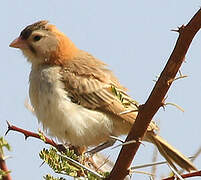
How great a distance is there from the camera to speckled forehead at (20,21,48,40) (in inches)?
238

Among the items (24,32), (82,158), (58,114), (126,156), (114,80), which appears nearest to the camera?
(126,156)

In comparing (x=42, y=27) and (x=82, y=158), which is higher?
(x=42, y=27)

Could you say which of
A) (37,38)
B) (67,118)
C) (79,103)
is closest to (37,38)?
(37,38)

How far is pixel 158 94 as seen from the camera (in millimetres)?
2244

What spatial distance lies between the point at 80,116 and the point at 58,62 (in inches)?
41.2

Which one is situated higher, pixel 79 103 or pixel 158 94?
pixel 158 94

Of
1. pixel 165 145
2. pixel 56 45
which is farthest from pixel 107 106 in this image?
pixel 56 45

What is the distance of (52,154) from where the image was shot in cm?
272

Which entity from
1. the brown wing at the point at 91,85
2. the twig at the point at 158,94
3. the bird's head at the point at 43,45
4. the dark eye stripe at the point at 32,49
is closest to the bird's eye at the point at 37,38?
the bird's head at the point at 43,45

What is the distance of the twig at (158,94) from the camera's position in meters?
2.08

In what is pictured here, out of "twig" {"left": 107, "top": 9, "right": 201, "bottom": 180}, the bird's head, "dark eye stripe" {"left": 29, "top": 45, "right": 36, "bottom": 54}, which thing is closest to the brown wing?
the bird's head

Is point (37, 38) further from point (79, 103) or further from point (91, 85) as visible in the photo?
point (79, 103)

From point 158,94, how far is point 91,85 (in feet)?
10.3

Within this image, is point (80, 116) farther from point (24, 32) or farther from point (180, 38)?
point (180, 38)
